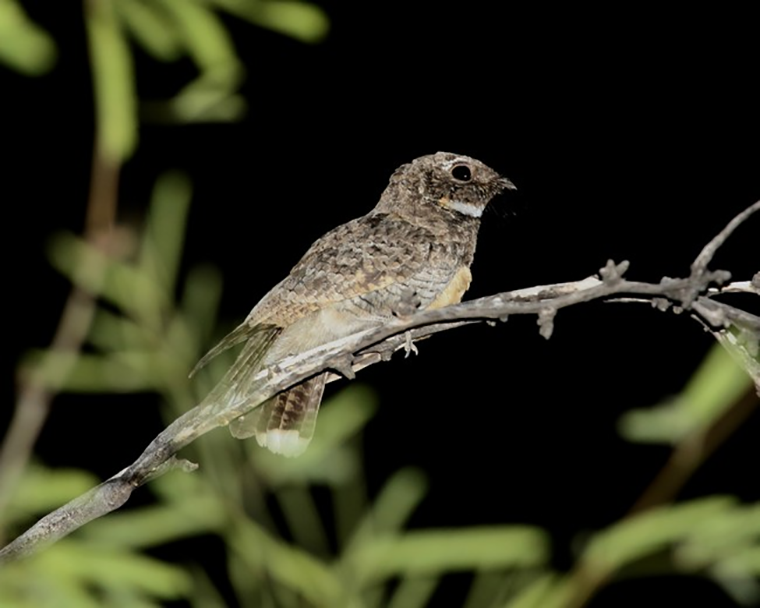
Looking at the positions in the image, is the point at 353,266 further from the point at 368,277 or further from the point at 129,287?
the point at 129,287

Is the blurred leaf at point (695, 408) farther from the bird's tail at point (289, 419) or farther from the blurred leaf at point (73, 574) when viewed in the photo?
the blurred leaf at point (73, 574)

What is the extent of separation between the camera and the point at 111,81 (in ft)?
6.04

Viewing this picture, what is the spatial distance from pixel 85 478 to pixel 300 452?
1.87 ft

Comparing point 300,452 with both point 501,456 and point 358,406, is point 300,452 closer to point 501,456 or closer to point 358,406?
point 358,406

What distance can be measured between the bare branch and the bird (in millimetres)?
736

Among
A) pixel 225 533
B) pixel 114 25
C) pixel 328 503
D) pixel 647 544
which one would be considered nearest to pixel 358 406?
pixel 225 533

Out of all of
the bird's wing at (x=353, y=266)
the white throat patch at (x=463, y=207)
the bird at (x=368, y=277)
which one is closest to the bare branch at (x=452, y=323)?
the bird at (x=368, y=277)

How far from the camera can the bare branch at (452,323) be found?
3.87 ft

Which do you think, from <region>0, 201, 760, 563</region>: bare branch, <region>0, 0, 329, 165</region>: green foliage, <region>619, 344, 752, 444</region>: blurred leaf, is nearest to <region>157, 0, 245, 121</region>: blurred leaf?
<region>0, 0, 329, 165</region>: green foliage

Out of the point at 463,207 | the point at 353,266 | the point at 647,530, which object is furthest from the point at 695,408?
the point at 463,207

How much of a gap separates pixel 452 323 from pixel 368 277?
1.23 m

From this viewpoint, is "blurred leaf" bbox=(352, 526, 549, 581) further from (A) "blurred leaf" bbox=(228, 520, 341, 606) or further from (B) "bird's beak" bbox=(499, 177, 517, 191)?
(B) "bird's beak" bbox=(499, 177, 517, 191)

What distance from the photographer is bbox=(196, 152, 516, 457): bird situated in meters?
2.30

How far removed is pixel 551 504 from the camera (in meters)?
4.28
